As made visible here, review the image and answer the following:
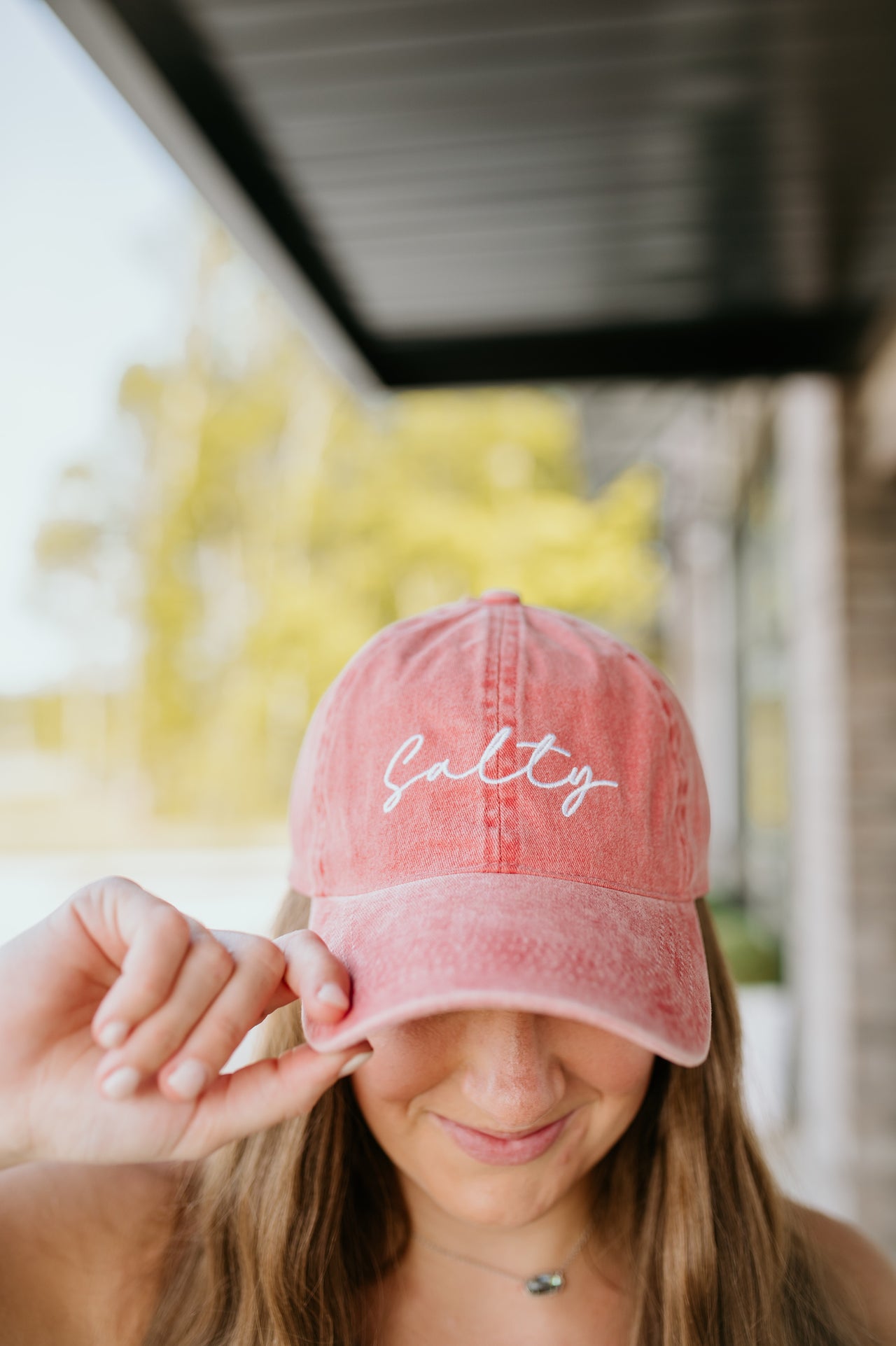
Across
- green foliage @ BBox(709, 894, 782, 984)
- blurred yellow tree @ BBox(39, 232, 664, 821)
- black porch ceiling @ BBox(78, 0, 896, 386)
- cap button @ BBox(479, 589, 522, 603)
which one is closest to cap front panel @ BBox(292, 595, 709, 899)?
cap button @ BBox(479, 589, 522, 603)

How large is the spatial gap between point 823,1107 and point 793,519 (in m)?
2.36

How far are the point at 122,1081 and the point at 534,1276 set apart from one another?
2.67 feet

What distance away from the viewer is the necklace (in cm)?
152

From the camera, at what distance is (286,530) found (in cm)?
1491

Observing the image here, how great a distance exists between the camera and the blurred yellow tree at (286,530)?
42.1 feet

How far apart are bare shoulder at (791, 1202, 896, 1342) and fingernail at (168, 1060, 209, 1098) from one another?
107cm

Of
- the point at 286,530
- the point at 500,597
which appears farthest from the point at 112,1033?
the point at 286,530

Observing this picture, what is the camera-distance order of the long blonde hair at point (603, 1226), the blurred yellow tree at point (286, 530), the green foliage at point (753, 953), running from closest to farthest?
1. the long blonde hair at point (603, 1226)
2. the green foliage at point (753, 953)
3. the blurred yellow tree at point (286, 530)

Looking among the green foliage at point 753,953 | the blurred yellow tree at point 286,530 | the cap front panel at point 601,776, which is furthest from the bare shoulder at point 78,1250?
the blurred yellow tree at point 286,530

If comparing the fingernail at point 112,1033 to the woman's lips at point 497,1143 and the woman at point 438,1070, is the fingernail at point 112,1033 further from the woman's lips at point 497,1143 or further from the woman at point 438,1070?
the woman's lips at point 497,1143

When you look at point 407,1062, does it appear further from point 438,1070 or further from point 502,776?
point 502,776

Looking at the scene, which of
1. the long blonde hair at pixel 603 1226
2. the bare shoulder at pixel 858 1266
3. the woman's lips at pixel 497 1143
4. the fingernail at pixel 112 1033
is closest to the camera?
the fingernail at pixel 112 1033

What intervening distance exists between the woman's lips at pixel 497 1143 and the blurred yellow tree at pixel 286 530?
11.0 m

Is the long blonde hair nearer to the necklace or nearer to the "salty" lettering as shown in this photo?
the necklace
